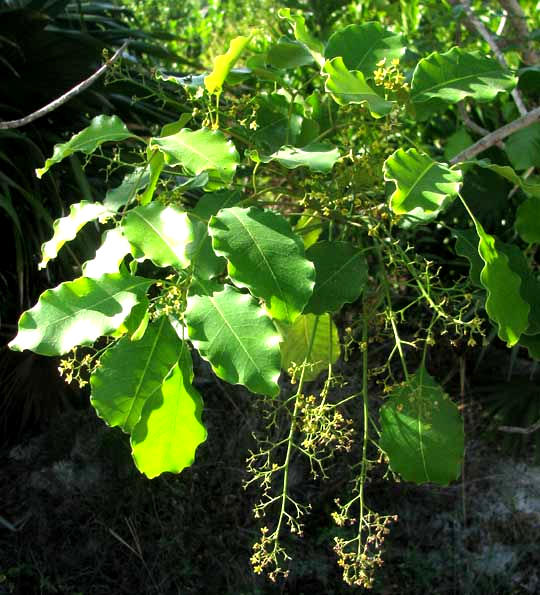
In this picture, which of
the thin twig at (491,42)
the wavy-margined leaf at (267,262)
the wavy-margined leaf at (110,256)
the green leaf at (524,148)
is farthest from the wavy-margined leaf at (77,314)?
the thin twig at (491,42)

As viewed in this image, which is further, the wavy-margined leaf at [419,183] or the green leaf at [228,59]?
the green leaf at [228,59]

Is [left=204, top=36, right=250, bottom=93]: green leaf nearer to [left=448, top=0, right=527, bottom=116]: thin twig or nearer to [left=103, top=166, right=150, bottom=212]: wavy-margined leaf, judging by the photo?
[left=103, top=166, right=150, bottom=212]: wavy-margined leaf

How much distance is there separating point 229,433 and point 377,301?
5.93 feet

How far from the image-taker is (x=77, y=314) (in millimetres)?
926

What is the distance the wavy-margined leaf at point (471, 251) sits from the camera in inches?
44.4

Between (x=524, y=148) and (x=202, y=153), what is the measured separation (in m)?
0.87

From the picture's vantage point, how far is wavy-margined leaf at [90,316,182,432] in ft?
3.19

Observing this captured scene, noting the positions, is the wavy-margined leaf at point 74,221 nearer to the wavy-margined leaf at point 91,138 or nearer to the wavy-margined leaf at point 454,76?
the wavy-margined leaf at point 91,138

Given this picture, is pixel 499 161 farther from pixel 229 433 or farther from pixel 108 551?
pixel 108 551

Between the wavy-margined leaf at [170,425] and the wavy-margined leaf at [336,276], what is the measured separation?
0.84 ft

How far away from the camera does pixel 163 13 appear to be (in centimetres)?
491

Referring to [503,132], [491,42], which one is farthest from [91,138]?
[491,42]

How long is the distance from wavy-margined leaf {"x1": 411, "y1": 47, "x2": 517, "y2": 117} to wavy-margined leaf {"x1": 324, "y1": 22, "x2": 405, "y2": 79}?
72 mm

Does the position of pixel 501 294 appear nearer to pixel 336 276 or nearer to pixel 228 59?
pixel 336 276
